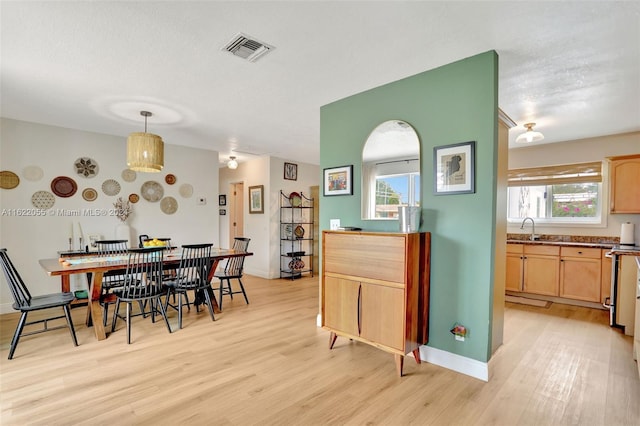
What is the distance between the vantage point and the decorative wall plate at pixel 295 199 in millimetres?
6484

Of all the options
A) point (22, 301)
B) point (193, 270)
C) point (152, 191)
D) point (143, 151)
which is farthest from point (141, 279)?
point (152, 191)

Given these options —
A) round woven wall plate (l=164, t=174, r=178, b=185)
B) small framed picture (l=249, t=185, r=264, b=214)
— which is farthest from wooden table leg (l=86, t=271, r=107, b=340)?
small framed picture (l=249, t=185, r=264, b=214)

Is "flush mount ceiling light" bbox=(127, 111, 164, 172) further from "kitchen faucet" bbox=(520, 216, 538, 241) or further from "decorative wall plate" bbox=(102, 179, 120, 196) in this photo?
"kitchen faucet" bbox=(520, 216, 538, 241)

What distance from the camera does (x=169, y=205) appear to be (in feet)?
17.6

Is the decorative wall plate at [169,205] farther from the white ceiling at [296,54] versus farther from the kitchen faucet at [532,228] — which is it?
the kitchen faucet at [532,228]

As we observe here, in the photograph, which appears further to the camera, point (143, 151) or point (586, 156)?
point (586, 156)

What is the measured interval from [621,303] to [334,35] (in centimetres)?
408

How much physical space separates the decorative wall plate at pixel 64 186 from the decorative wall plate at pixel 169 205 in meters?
1.20

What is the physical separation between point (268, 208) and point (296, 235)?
83cm

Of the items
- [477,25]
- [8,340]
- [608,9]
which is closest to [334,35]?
[477,25]

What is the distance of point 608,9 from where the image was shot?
1805mm

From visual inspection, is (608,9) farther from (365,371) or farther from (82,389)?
(82,389)

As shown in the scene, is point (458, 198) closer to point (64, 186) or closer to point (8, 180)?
point (64, 186)

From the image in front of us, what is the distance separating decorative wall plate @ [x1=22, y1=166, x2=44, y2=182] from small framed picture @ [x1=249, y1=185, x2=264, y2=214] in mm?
3352
